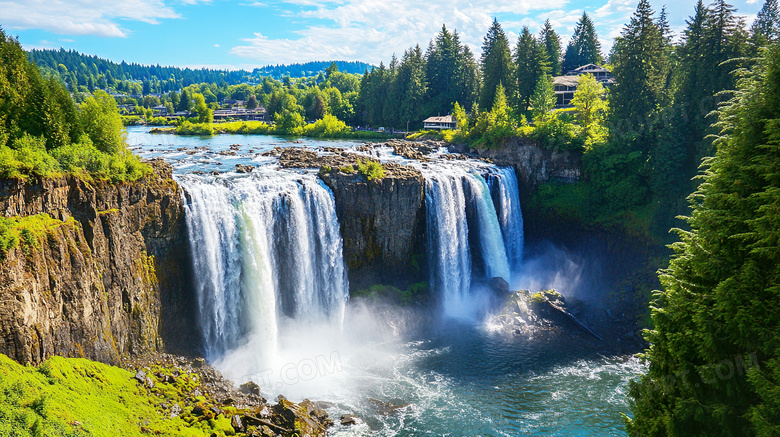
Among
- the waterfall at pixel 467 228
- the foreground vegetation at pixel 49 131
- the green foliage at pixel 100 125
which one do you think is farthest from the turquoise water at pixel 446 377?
the foreground vegetation at pixel 49 131

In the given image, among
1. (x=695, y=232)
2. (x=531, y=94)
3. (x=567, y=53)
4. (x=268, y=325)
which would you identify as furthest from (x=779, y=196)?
(x=567, y=53)

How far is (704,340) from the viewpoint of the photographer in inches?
508

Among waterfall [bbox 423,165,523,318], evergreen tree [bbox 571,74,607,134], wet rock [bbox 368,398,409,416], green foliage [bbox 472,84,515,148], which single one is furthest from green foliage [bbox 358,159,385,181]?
evergreen tree [bbox 571,74,607,134]

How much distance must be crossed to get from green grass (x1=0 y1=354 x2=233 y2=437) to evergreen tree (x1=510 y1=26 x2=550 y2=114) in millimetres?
60037

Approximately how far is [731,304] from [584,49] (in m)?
108

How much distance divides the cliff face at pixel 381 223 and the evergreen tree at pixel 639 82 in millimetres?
21889

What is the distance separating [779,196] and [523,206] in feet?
115

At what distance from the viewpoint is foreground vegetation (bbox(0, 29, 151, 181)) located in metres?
20.2

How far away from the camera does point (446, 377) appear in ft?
91.9

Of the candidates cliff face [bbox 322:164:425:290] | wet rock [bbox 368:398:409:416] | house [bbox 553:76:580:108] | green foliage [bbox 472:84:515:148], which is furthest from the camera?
house [bbox 553:76:580:108]

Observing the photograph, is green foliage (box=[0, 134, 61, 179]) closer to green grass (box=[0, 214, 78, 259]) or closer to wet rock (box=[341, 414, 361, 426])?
green grass (box=[0, 214, 78, 259])

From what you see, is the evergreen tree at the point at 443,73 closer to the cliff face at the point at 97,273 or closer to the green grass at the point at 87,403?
the cliff face at the point at 97,273

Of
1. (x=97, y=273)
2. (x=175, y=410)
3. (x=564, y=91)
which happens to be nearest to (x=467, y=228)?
(x=175, y=410)

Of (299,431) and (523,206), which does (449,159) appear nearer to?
(523,206)
